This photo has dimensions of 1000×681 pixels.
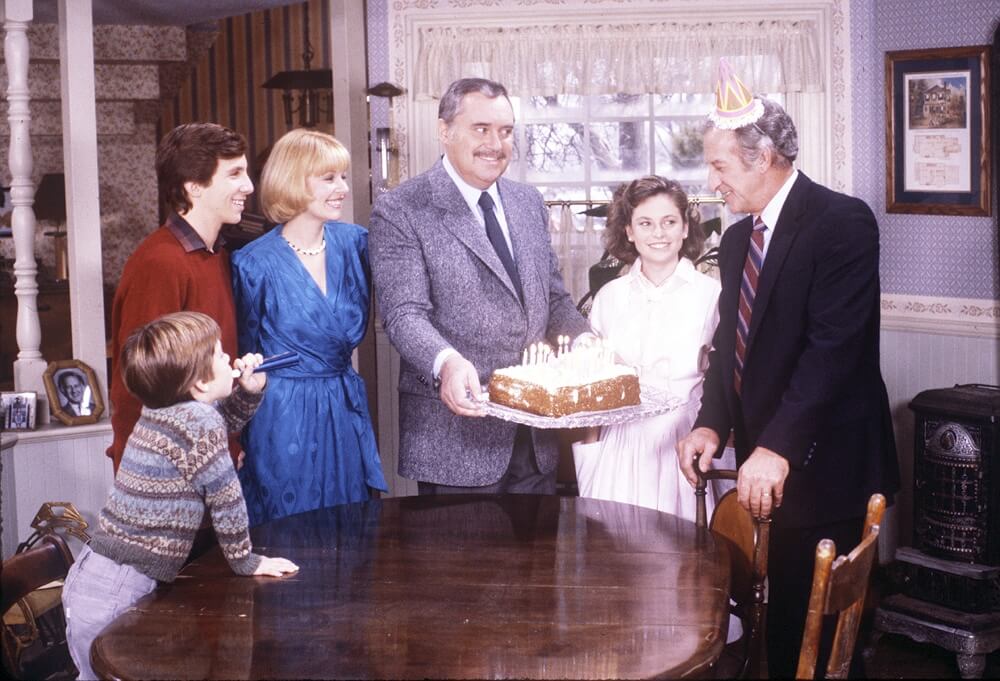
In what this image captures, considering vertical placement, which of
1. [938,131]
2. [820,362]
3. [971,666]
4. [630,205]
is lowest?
[971,666]

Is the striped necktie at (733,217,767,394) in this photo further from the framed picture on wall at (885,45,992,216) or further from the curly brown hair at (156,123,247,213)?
the framed picture on wall at (885,45,992,216)

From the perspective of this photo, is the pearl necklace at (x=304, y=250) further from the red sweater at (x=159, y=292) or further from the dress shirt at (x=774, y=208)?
the dress shirt at (x=774, y=208)

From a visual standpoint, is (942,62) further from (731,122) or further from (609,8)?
(731,122)

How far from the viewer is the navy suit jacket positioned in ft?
8.50

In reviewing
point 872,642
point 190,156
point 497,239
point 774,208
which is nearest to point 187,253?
point 190,156

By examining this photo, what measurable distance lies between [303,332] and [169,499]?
98 centimetres

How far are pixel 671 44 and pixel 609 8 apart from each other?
303 millimetres

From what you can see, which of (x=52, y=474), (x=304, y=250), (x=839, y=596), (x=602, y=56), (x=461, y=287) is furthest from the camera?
(x=602, y=56)

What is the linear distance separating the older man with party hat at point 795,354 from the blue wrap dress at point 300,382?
100 cm

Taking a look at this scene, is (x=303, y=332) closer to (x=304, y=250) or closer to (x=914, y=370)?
(x=304, y=250)

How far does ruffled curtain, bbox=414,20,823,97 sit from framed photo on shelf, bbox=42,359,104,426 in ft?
6.36

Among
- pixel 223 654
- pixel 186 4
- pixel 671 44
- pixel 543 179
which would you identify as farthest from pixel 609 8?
pixel 223 654

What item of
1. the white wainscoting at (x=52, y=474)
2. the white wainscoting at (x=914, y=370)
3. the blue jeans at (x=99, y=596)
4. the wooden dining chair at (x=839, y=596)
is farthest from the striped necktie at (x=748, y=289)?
the white wainscoting at (x=52, y=474)

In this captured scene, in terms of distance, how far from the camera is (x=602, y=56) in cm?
527
